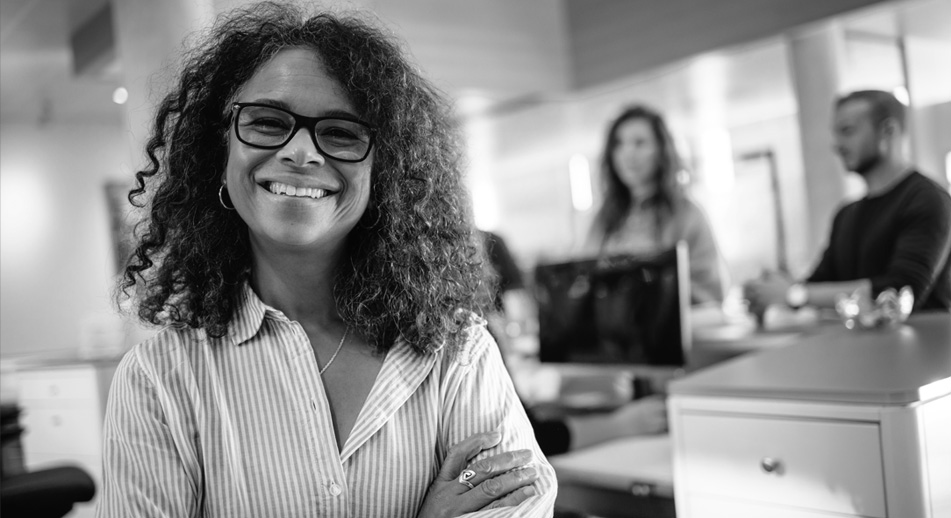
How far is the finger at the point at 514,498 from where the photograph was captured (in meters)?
1.10

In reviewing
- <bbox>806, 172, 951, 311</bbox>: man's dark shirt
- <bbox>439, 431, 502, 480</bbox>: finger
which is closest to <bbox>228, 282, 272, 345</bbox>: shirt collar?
<bbox>439, 431, 502, 480</bbox>: finger

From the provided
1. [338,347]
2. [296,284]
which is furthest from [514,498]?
[296,284]

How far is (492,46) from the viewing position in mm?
5020

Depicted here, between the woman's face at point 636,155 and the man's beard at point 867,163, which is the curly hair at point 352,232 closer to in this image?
the man's beard at point 867,163

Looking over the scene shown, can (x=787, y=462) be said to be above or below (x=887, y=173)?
below

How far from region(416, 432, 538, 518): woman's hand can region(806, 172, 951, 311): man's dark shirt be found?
1763 mm

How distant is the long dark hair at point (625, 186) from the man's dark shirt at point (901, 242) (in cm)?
68

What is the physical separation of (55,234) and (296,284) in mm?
2667

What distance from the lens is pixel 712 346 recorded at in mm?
2854

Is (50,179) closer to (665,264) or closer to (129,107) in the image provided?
(129,107)

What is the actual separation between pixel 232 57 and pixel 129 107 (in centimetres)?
251

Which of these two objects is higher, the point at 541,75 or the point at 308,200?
the point at 541,75

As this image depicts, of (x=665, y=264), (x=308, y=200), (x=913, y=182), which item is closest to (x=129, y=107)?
(x=665, y=264)

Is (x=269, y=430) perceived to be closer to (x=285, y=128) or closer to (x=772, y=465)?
(x=285, y=128)
